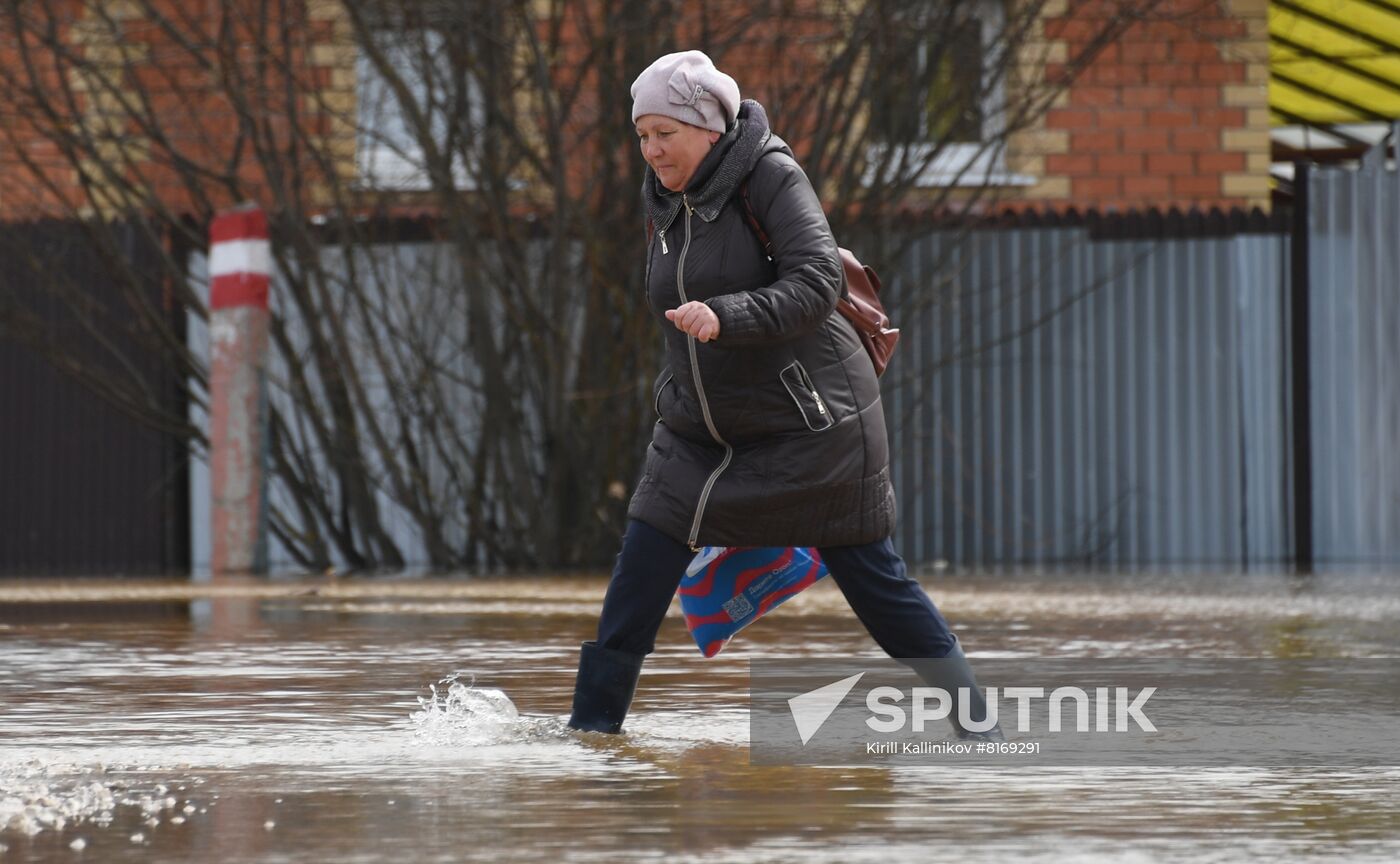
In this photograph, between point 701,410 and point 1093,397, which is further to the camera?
point 1093,397

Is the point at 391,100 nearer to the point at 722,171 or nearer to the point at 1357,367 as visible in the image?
the point at 1357,367

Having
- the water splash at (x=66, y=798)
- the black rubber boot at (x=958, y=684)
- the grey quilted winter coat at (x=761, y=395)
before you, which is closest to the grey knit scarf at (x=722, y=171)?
the grey quilted winter coat at (x=761, y=395)

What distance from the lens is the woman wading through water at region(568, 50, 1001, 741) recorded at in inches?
191

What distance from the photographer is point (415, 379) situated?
14.5m

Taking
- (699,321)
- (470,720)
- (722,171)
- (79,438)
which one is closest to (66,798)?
(470,720)

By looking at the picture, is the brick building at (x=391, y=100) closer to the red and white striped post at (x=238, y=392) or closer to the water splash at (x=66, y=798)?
the red and white striped post at (x=238, y=392)

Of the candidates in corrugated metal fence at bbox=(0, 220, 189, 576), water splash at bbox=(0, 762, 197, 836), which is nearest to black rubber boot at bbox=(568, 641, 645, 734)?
water splash at bbox=(0, 762, 197, 836)

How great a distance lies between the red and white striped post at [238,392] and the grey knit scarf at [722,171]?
947 centimetres

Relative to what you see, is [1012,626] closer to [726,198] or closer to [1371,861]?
[726,198]

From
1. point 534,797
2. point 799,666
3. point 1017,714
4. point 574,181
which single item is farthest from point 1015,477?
point 534,797

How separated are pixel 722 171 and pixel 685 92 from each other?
181 mm

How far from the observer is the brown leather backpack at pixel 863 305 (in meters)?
4.92

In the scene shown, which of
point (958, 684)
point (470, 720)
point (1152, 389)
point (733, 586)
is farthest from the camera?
point (1152, 389)

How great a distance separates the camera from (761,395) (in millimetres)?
4836
